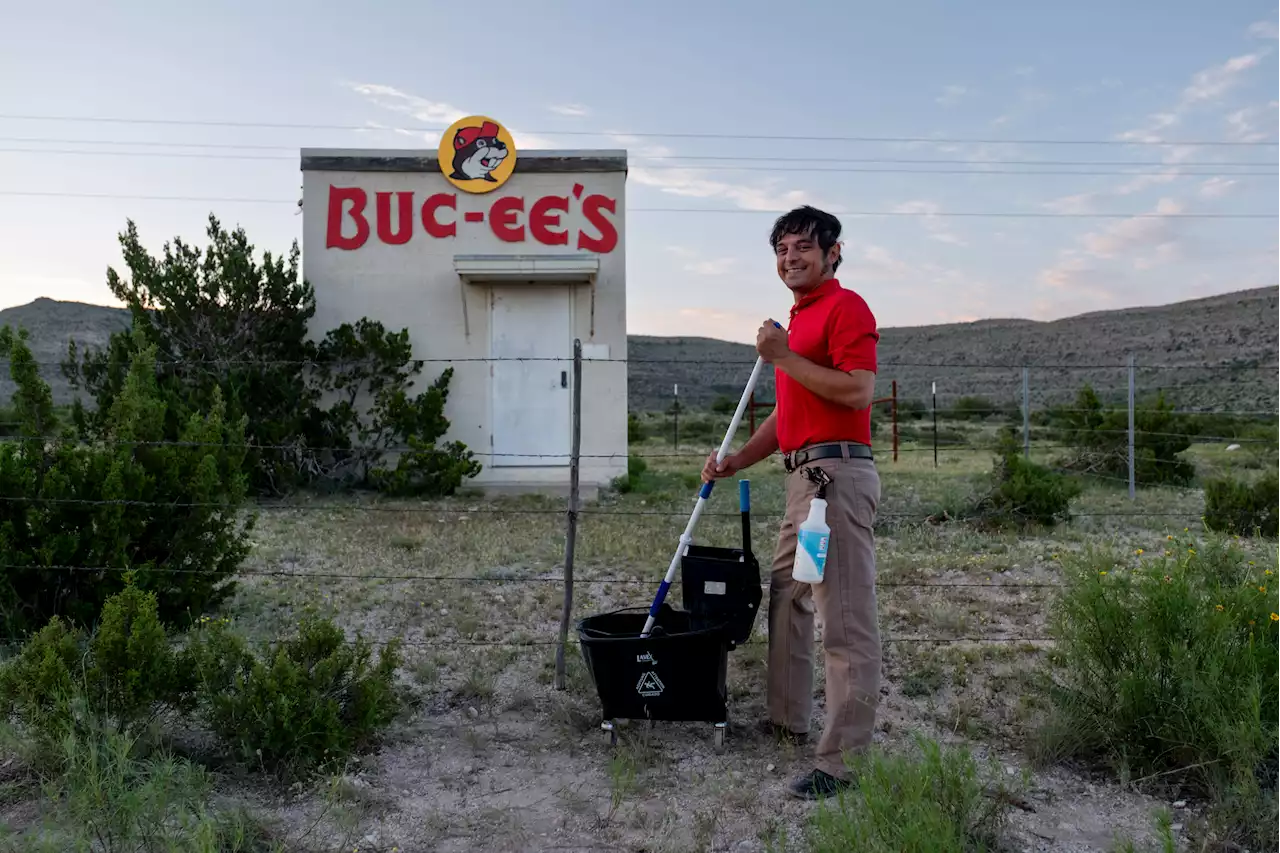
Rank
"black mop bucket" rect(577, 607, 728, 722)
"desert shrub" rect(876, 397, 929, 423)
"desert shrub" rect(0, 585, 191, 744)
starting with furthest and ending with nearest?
"desert shrub" rect(876, 397, 929, 423) < "black mop bucket" rect(577, 607, 728, 722) < "desert shrub" rect(0, 585, 191, 744)

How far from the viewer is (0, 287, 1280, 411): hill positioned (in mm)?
39094

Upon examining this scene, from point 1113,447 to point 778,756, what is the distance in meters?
12.5

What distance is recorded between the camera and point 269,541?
8.71 metres

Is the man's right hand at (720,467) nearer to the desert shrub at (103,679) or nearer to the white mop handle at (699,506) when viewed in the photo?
the white mop handle at (699,506)

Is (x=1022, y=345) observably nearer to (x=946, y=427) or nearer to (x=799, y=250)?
(x=946, y=427)

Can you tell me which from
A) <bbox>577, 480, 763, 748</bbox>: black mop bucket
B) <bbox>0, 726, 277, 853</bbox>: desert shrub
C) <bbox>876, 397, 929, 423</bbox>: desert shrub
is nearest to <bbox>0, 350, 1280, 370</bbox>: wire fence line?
<bbox>577, 480, 763, 748</bbox>: black mop bucket

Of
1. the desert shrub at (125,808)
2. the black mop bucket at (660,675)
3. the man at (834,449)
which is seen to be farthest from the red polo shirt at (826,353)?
the desert shrub at (125,808)

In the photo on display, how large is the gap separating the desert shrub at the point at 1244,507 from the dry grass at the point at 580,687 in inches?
16.1

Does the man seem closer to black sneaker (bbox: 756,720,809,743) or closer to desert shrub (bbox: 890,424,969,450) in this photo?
black sneaker (bbox: 756,720,809,743)

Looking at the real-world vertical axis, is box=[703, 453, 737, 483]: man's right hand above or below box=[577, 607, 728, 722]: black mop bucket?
above

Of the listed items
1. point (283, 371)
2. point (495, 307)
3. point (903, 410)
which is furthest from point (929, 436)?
point (283, 371)

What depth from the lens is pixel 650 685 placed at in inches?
153

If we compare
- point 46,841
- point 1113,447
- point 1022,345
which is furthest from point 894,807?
point 1022,345

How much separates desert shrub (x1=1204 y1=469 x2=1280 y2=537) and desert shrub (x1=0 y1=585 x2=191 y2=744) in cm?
799
